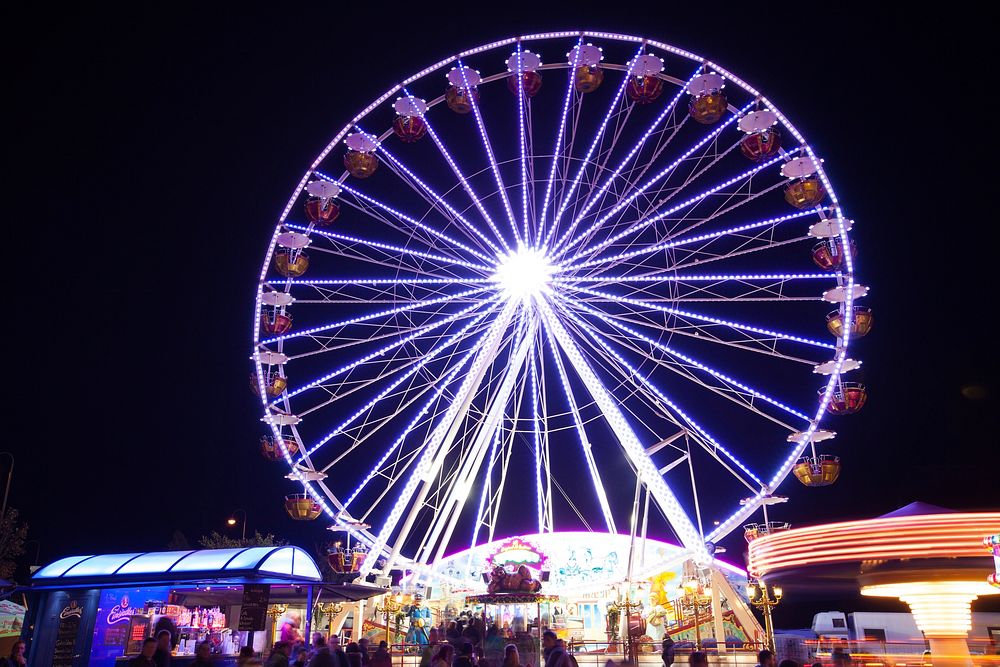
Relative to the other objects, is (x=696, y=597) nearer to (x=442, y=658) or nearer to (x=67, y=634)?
(x=67, y=634)

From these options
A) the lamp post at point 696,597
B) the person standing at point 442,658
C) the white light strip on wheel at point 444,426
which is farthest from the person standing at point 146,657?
the lamp post at point 696,597

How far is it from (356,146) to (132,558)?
10238 millimetres

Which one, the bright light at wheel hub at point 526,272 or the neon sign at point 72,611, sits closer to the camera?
the neon sign at point 72,611

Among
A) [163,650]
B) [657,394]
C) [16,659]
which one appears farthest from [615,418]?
[16,659]

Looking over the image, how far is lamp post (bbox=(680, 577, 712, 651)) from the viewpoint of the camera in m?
19.9

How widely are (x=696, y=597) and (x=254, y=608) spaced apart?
11.9 m

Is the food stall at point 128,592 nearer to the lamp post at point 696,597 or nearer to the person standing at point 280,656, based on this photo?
the person standing at point 280,656

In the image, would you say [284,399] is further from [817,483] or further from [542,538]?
[817,483]

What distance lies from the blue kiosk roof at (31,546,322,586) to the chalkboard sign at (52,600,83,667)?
0.59m

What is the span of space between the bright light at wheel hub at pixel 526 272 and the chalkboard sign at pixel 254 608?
7974 mm

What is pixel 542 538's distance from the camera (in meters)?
25.2

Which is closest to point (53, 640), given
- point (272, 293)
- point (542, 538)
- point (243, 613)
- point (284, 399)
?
point (243, 613)

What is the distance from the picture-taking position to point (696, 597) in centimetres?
2028

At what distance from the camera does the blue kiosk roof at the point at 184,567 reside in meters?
13.3
